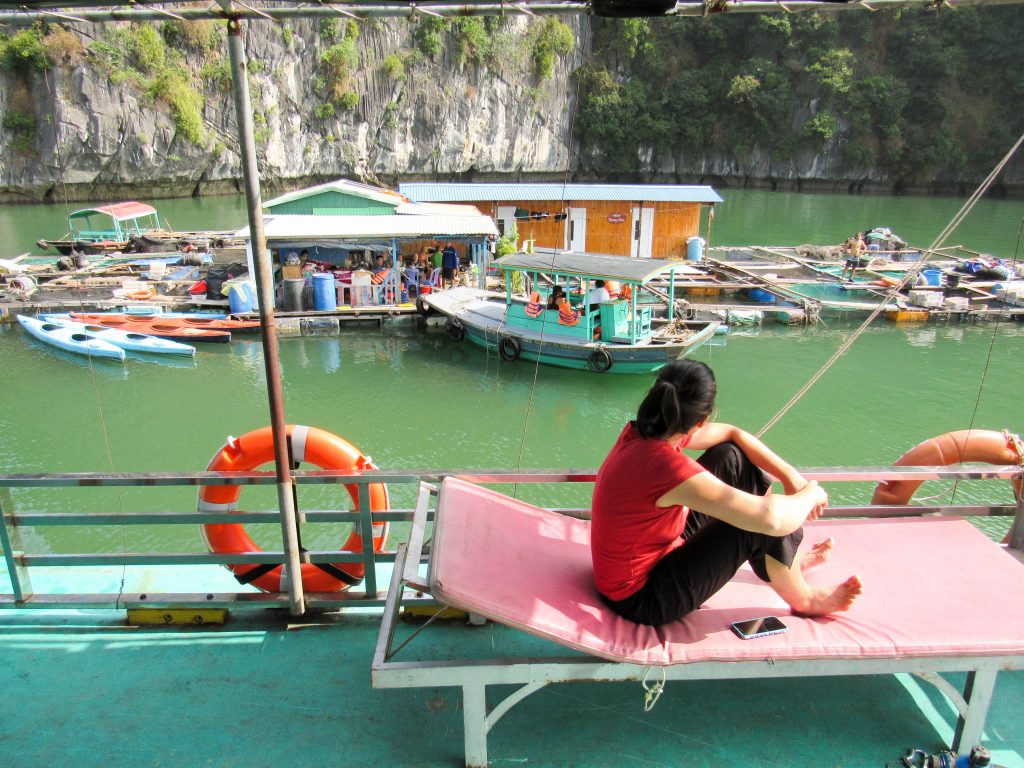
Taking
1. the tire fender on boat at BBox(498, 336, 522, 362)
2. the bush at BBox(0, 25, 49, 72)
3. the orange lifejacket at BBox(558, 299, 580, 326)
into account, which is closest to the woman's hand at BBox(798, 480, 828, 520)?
→ the orange lifejacket at BBox(558, 299, 580, 326)

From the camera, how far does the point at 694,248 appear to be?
21.5 meters

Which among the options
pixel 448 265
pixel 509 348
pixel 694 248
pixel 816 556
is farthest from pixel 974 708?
pixel 694 248

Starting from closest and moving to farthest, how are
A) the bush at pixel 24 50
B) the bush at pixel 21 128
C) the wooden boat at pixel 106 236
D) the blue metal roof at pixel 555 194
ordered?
1. the blue metal roof at pixel 555 194
2. the wooden boat at pixel 106 236
3. the bush at pixel 24 50
4. the bush at pixel 21 128

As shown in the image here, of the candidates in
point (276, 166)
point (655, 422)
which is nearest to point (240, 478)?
point (655, 422)

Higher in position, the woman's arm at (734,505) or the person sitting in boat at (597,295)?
the woman's arm at (734,505)

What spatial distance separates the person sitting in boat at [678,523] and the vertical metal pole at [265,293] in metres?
1.26

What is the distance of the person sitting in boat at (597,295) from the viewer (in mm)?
13000

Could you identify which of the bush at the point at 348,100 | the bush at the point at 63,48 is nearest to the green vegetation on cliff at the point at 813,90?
the bush at the point at 348,100

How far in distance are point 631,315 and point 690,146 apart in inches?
1630

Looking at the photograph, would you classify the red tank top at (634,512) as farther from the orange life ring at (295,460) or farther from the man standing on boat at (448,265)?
the man standing on boat at (448,265)

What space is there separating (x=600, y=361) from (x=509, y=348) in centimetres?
197

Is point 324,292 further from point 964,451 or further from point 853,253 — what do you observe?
point 853,253

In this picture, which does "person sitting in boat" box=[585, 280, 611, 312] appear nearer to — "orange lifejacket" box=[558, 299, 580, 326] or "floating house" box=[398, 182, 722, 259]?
"orange lifejacket" box=[558, 299, 580, 326]

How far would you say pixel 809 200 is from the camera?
143 feet
